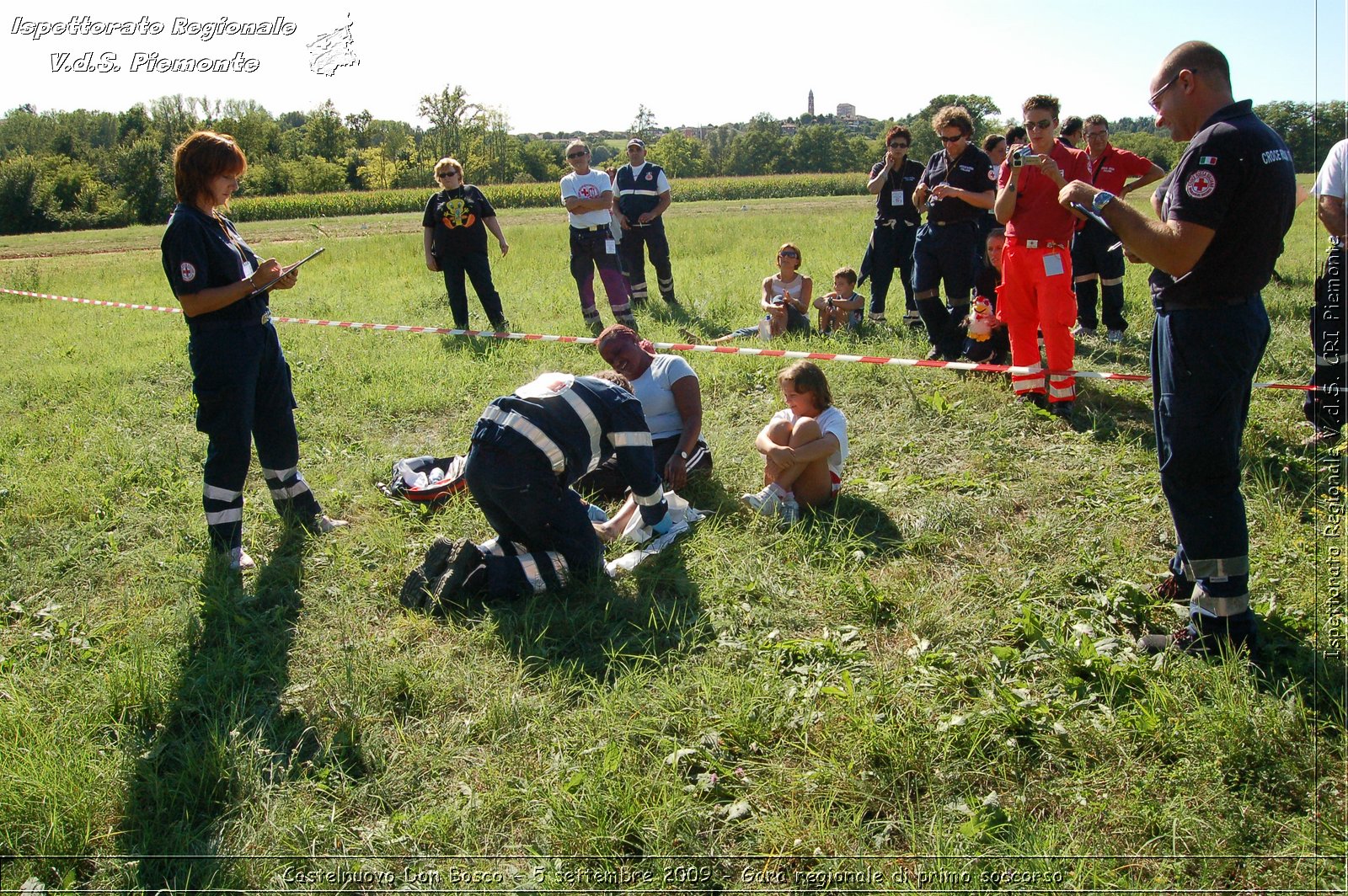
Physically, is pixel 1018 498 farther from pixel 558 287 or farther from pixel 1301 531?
pixel 558 287

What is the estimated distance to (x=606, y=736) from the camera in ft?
9.91

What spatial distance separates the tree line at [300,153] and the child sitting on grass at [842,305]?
22.1m

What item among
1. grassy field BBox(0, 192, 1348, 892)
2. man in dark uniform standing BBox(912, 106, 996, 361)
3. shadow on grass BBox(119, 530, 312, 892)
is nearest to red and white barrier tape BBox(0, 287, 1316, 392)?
grassy field BBox(0, 192, 1348, 892)

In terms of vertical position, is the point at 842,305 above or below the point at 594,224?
below

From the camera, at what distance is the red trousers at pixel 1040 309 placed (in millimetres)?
5848

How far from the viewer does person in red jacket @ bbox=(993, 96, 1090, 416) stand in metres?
5.69

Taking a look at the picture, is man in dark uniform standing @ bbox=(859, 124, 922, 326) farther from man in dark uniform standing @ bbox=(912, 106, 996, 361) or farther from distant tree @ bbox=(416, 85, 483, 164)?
distant tree @ bbox=(416, 85, 483, 164)

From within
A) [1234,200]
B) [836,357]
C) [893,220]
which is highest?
[893,220]

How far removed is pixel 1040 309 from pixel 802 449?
99.2 inches

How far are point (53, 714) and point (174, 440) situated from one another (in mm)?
3871

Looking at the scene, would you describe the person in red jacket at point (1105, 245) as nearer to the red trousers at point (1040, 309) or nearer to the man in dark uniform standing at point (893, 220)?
the man in dark uniform standing at point (893, 220)

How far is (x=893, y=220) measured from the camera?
8.84 m

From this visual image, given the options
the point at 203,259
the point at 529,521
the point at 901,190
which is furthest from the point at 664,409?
the point at 901,190

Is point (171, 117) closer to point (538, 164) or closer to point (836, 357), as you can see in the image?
point (538, 164)
